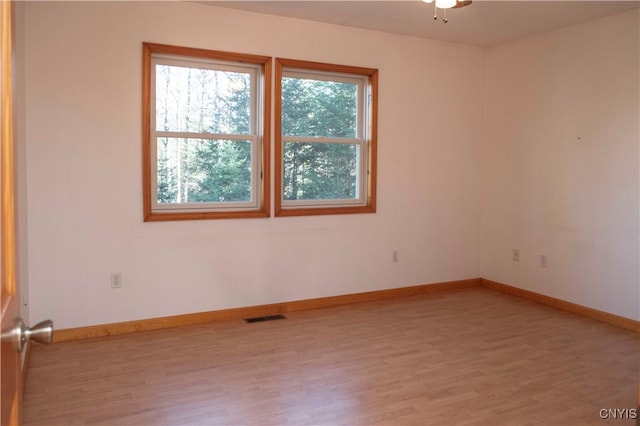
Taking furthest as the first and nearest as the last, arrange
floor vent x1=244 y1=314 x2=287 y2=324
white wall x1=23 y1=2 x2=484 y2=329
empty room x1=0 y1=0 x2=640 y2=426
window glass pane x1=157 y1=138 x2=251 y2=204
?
floor vent x1=244 y1=314 x2=287 y2=324 → window glass pane x1=157 y1=138 x2=251 y2=204 → white wall x1=23 y1=2 x2=484 y2=329 → empty room x1=0 y1=0 x2=640 y2=426

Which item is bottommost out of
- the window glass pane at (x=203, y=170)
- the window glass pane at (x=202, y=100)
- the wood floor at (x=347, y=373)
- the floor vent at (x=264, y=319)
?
the wood floor at (x=347, y=373)

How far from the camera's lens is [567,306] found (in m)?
4.52

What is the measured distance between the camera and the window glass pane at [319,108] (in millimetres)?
4375

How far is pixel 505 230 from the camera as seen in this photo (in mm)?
5148

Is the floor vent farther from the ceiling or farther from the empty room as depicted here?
the ceiling

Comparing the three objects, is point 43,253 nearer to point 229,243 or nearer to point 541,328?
point 229,243

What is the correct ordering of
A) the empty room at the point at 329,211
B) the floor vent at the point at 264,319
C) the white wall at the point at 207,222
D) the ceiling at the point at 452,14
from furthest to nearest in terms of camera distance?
the floor vent at the point at 264,319 → the ceiling at the point at 452,14 → the white wall at the point at 207,222 → the empty room at the point at 329,211

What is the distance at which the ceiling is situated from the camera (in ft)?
12.6

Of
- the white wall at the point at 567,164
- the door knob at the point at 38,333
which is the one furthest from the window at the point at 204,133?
the door knob at the point at 38,333

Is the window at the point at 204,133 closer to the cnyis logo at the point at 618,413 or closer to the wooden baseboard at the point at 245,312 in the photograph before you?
the wooden baseboard at the point at 245,312

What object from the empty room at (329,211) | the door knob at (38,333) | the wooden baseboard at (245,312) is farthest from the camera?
the wooden baseboard at (245,312)

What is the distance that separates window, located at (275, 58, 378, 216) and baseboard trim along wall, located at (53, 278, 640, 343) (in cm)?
81

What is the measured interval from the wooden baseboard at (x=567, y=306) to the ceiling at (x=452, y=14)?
95.7 inches

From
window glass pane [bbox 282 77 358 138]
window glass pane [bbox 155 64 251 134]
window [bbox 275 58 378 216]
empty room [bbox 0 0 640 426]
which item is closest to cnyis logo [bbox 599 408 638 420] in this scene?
empty room [bbox 0 0 640 426]
